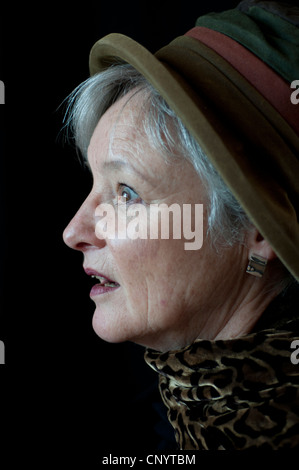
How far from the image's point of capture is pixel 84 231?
110cm

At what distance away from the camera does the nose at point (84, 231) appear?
1091mm

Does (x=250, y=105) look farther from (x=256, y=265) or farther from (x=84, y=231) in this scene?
(x=84, y=231)

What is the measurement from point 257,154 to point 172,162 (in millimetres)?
169

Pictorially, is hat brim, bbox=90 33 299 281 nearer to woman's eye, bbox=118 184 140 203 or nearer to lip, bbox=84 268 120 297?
woman's eye, bbox=118 184 140 203

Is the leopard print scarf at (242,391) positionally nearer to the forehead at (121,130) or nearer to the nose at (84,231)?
the nose at (84,231)

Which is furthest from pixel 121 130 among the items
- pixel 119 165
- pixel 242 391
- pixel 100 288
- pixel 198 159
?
pixel 242 391

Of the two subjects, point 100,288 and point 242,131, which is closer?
point 242,131

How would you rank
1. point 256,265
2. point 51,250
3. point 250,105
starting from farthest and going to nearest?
point 51,250, point 256,265, point 250,105

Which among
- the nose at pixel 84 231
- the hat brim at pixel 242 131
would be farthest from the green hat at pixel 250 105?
the nose at pixel 84 231

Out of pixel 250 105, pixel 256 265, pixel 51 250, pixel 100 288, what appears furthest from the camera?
pixel 51 250

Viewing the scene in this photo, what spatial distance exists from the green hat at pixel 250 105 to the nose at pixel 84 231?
35 centimetres

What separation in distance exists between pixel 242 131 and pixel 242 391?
0.51m

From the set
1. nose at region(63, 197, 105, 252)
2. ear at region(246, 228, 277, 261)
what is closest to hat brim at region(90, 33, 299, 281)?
ear at region(246, 228, 277, 261)

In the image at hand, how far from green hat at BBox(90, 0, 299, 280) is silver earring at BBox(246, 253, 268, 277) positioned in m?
0.13
